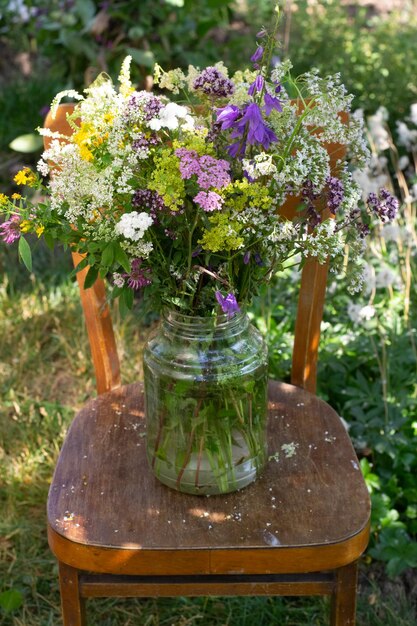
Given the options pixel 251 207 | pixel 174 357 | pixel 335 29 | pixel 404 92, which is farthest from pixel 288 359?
pixel 335 29

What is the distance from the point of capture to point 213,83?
47.8 inches

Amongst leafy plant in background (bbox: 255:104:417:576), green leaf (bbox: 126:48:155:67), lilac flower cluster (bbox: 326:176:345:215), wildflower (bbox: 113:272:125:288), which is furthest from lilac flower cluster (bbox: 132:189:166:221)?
green leaf (bbox: 126:48:155:67)

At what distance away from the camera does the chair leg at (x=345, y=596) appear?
1387 millimetres

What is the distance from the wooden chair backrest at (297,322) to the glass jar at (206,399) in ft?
0.98

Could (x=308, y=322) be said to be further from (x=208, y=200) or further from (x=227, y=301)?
(x=208, y=200)

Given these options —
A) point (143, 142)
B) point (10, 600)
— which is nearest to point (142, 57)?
point (10, 600)

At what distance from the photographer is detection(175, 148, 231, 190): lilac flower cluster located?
1.10 m

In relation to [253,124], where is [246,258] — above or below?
below

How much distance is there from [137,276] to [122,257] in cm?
7

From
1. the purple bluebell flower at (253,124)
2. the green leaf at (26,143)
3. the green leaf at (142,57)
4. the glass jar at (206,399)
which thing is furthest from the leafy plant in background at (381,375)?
the green leaf at (26,143)

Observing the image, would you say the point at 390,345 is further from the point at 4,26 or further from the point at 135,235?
the point at 4,26

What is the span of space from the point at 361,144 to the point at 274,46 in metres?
0.22

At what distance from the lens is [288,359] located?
237 cm

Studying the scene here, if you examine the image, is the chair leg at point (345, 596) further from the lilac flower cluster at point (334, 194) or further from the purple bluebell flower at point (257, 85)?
the purple bluebell flower at point (257, 85)
